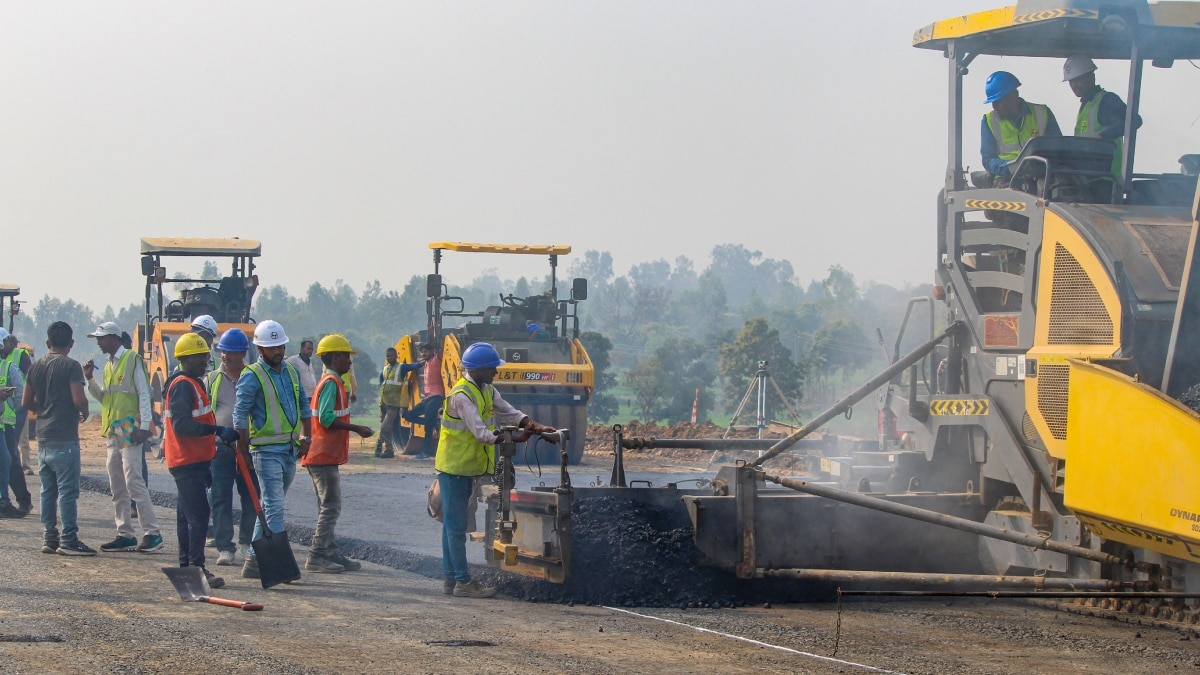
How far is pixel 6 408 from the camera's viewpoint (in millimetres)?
12156

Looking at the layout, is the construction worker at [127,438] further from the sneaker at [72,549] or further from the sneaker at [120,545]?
the sneaker at [72,549]

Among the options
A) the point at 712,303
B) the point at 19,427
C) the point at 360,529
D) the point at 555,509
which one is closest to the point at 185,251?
the point at 19,427

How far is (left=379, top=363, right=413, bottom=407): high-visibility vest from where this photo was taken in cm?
2083

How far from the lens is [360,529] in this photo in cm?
1169

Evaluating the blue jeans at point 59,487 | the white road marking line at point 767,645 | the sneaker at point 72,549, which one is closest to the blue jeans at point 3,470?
the blue jeans at point 59,487

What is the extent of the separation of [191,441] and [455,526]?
1.96m

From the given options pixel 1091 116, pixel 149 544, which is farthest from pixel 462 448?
pixel 1091 116

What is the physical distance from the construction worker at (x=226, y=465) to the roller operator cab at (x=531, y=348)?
8864 mm

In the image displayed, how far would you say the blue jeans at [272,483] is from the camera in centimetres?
880

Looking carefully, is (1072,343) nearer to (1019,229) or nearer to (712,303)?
(1019,229)

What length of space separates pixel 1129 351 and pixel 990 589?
→ 1656 millimetres

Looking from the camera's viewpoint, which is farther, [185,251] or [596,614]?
[185,251]

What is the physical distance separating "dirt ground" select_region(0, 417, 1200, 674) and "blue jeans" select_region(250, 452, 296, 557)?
0.45 meters

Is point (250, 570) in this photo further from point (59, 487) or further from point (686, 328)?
point (686, 328)
